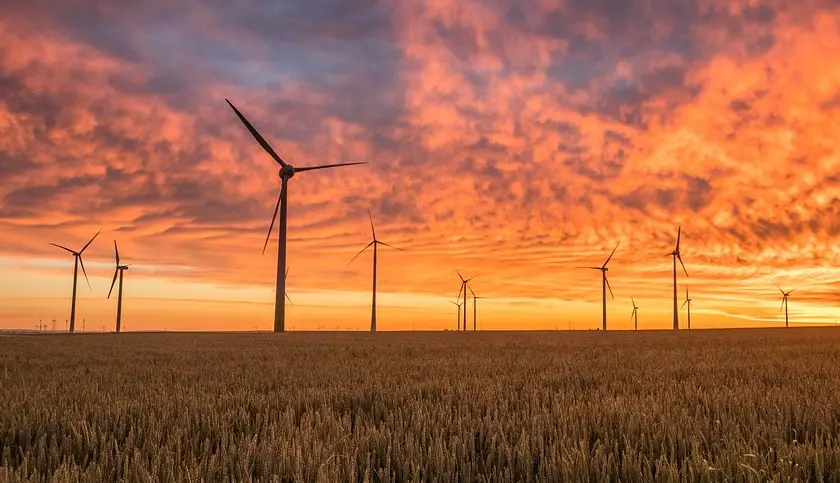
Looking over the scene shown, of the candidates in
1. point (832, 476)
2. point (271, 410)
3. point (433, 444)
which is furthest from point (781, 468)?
point (271, 410)

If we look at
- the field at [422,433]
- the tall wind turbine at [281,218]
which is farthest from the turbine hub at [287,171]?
the field at [422,433]

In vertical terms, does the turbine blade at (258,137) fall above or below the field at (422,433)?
above

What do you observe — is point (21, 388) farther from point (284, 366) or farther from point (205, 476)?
point (205, 476)

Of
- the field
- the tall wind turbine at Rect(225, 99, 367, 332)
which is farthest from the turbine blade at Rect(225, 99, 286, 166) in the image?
the field

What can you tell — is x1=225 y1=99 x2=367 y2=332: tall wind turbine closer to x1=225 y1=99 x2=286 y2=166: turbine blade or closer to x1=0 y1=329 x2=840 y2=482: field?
x1=225 y1=99 x2=286 y2=166: turbine blade

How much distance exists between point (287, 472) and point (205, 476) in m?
0.53

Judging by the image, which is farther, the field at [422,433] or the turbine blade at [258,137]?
the turbine blade at [258,137]

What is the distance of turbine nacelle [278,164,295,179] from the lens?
6681cm

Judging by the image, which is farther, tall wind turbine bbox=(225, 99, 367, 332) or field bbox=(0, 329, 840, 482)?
tall wind turbine bbox=(225, 99, 367, 332)

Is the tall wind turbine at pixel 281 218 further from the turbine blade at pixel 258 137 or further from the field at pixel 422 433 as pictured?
the field at pixel 422 433

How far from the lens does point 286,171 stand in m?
66.8

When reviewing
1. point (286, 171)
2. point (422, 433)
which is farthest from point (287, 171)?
point (422, 433)

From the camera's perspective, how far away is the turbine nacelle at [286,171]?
66.8 meters

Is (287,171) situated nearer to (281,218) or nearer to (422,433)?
(281,218)
